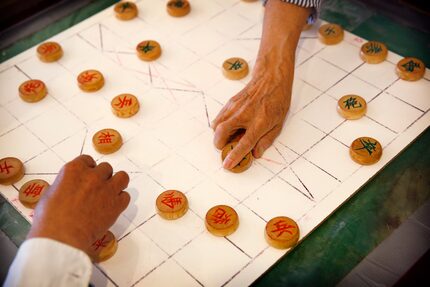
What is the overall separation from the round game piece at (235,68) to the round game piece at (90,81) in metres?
0.46

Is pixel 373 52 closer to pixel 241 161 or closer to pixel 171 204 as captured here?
pixel 241 161

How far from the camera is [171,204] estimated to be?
1.54m

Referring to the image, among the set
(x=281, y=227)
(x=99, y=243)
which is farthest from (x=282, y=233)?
(x=99, y=243)

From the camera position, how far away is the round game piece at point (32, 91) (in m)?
1.93

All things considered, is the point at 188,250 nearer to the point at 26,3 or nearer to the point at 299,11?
the point at 299,11

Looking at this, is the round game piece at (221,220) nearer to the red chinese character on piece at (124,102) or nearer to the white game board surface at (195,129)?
the white game board surface at (195,129)

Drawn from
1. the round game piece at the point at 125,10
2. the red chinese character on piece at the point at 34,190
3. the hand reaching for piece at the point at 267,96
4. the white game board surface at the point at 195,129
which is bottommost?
the white game board surface at the point at 195,129

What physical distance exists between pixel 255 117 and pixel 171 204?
1.26 ft

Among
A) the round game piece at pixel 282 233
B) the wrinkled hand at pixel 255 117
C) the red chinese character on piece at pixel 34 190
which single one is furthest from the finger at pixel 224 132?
the red chinese character on piece at pixel 34 190

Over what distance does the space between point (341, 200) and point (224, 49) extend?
84 centimetres

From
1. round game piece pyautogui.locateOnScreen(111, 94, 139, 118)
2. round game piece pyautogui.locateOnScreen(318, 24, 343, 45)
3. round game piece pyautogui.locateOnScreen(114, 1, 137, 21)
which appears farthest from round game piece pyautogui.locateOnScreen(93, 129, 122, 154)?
round game piece pyautogui.locateOnScreen(318, 24, 343, 45)

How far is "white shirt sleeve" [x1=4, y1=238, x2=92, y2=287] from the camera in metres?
1.14

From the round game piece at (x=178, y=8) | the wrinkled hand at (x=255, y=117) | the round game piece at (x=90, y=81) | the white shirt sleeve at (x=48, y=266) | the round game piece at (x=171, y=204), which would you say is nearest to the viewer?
the white shirt sleeve at (x=48, y=266)

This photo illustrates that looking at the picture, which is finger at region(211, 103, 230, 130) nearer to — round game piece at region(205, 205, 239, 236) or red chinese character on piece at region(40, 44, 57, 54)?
round game piece at region(205, 205, 239, 236)
